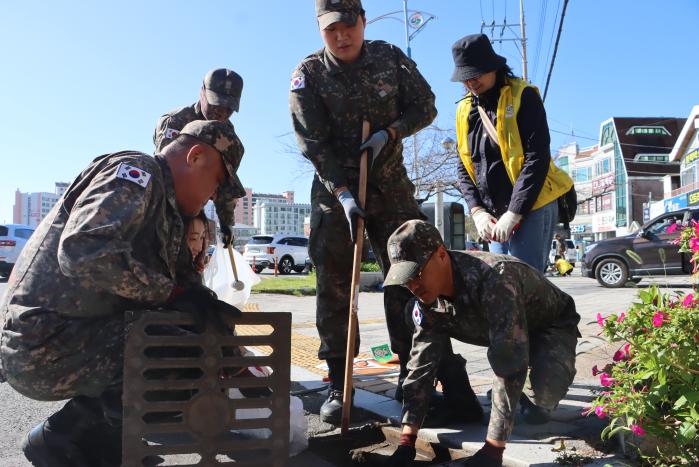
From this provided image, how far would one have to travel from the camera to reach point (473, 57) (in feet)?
9.57

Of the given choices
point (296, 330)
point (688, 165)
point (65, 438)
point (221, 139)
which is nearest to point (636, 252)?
point (296, 330)

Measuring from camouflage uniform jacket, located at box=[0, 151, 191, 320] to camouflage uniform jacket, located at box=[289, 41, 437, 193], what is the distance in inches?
45.0

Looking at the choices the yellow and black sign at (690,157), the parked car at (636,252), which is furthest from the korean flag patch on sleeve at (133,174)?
the yellow and black sign at (690,157)

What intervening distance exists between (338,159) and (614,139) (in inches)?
2079

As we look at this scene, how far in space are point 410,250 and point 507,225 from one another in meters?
0.71

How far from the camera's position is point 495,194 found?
312cm

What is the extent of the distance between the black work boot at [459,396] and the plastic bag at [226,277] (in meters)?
1.74

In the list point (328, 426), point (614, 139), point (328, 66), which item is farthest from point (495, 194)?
point (614, 139)

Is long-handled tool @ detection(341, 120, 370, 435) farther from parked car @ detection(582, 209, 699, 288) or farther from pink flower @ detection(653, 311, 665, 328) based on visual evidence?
parked car @ detection(582, 209, 699, 288)

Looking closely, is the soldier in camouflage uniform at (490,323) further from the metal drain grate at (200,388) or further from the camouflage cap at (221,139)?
the camouflage cap at (221,139)

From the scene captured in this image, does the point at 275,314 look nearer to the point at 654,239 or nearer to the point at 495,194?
the point at 495,194

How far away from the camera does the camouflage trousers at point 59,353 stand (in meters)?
1.93

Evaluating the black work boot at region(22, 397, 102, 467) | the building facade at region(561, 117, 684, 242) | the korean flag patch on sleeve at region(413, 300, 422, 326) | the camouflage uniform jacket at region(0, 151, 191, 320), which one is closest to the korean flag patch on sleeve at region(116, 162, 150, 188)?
the camouflage uniform jacket at region(0, 151, 191, 320)

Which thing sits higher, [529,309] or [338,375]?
[529,309]
